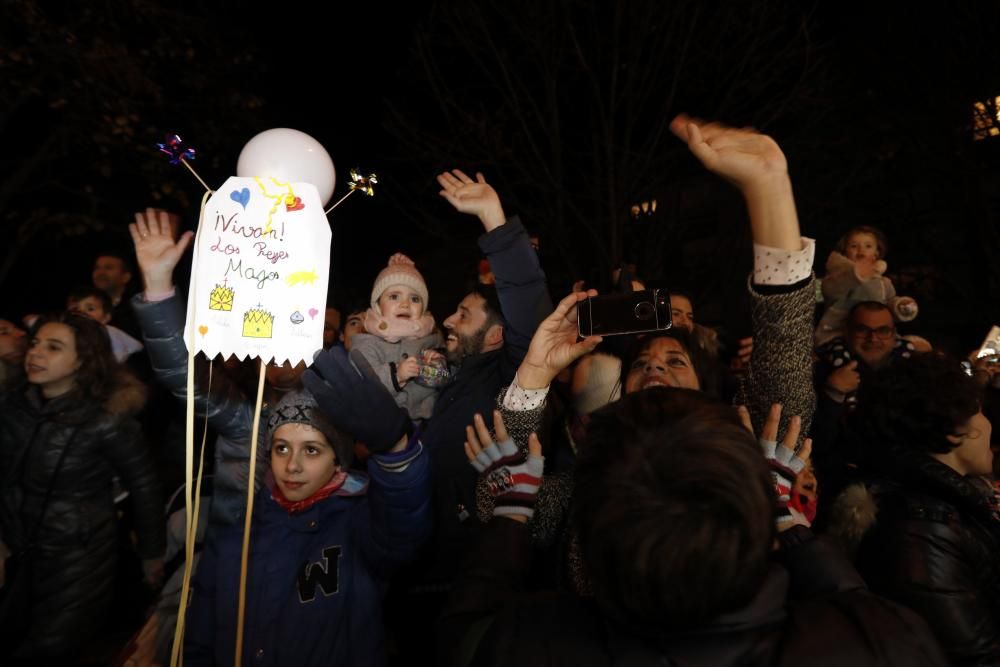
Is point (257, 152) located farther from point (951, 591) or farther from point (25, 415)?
point (951, 591)

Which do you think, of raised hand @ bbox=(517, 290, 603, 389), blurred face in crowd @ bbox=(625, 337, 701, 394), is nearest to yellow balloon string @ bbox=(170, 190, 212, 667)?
raised hand @ bbox=(517, 290, 603, 389)

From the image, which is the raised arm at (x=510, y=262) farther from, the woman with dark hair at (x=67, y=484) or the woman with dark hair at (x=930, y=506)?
the woman with dark hair at (x=67, y=484)

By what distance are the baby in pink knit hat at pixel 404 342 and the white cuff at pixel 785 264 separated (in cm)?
189

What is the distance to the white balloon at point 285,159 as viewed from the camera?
7.09ft

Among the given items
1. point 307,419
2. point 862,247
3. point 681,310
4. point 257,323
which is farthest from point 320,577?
point 862,247

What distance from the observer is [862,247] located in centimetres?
497

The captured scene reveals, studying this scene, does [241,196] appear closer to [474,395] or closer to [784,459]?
[474,395]

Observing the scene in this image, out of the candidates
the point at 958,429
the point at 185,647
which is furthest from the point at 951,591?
the point at 185,647

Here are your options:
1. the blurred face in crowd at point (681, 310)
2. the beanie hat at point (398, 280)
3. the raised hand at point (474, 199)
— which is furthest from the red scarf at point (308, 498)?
the blurred face in crowd at point (681, 310)

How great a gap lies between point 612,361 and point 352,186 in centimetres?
136

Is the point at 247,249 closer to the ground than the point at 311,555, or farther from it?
farther from it

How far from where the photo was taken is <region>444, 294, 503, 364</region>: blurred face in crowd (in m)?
3.24

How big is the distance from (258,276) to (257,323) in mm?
160

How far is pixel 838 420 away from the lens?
10.5ft
